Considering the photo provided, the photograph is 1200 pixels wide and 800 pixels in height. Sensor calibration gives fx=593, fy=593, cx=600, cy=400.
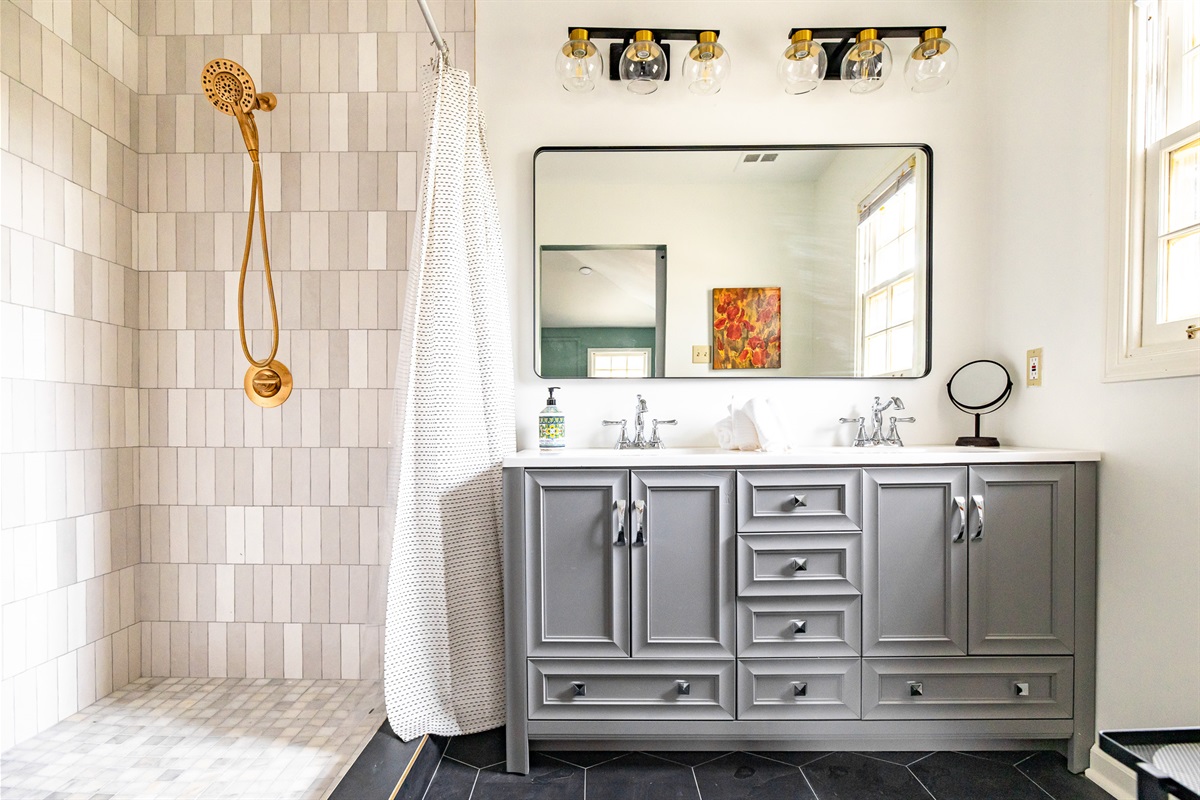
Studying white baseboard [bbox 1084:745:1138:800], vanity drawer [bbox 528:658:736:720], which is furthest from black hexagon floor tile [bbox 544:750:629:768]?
white baseboard [bbox 1084:745:1138:800]

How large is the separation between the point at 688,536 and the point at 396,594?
0.80 meters

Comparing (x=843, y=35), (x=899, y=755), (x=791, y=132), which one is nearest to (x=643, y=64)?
(x=791, y=132)

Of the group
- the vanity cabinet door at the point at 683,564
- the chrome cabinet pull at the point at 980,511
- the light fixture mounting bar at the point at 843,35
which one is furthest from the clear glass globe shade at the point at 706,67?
the chrome cabinet pull at the point at 980,511

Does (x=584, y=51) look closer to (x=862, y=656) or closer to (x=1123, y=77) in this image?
(x=1123, y=77)

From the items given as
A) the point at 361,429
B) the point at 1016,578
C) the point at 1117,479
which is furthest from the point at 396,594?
the point at 1117,479

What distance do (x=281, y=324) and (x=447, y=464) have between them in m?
0.86

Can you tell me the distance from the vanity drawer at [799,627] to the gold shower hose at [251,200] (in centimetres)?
163

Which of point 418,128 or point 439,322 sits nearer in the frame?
point 439,322

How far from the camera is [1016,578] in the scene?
63.6 inches

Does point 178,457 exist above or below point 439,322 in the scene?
below

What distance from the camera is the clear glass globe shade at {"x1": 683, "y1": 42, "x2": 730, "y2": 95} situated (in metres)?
1.86

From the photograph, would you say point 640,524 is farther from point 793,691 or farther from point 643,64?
point 643,64

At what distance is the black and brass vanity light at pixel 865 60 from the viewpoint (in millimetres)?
1854

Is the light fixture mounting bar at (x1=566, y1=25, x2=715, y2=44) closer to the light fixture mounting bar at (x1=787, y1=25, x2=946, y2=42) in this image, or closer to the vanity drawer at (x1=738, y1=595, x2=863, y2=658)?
the light fixture mounting bar at (x1=787, y1=25, x2=946, y2=42)
